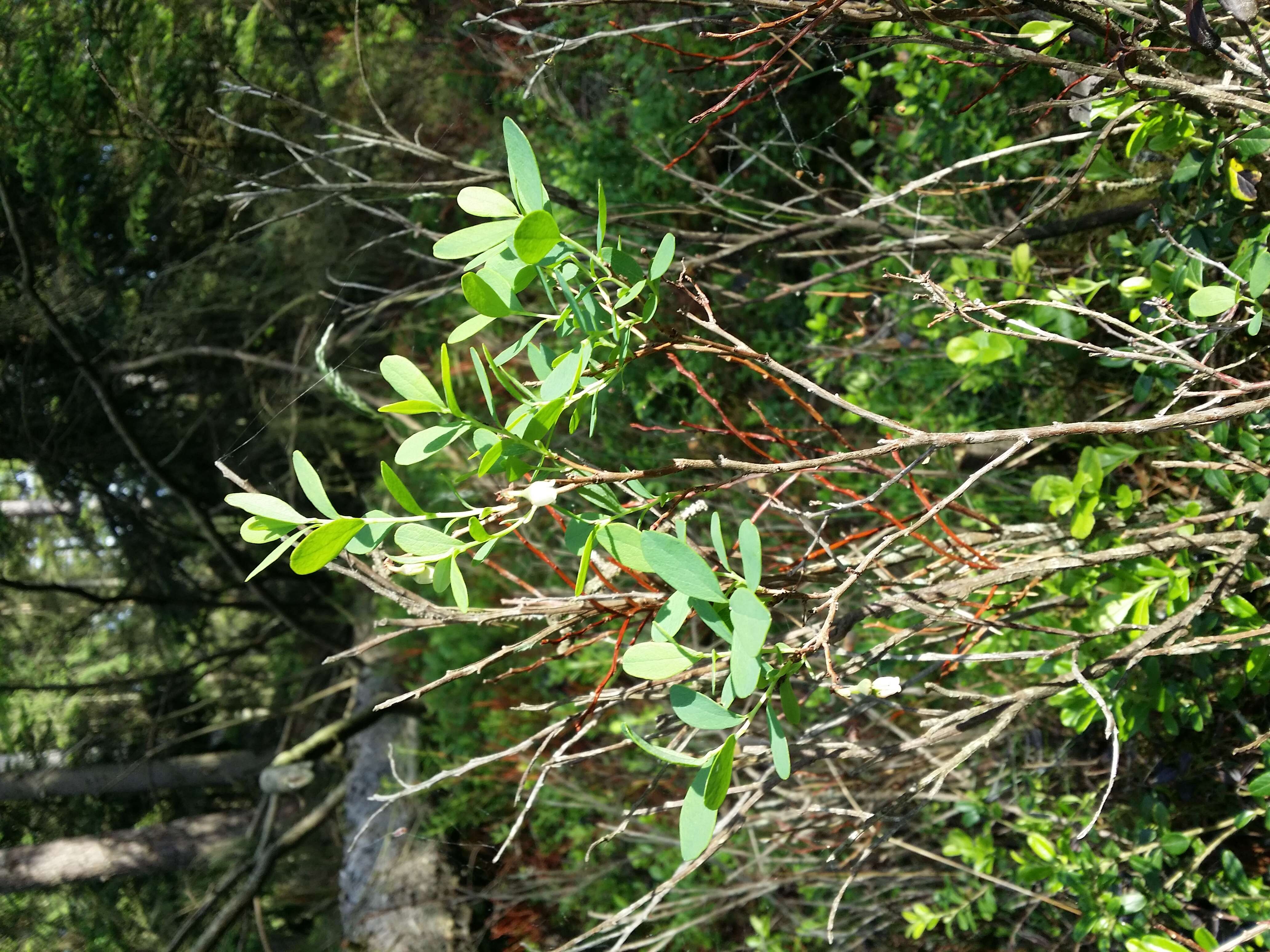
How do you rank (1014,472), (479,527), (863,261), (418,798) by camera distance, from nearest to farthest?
1. (479,527)
2. (863,261)
3. (1014,472)
4. (418,798)

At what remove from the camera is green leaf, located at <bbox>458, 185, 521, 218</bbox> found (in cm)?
92

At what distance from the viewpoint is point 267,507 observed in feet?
2.88

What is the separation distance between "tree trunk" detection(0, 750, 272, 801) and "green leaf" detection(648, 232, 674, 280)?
20.9 ft

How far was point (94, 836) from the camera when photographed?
6629 millimetres

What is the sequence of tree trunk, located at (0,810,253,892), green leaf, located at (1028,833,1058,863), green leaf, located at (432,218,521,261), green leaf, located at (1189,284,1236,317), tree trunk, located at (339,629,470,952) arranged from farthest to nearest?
tree trunk, located at (0,810,253,892) → tree trunk, located at (339,629,470,952) → green leaf, located at (1028,833,1058,863) → green leaf, located at (1189,284,1236,317) → green leaf, located at (432,218,521,261)

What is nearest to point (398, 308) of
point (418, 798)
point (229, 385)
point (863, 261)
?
point (229, 385)

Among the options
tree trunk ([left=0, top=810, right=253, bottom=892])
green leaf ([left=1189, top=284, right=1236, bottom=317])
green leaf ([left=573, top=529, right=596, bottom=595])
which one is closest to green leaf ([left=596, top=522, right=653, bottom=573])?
green leaf ([left=573, top=529, right=596, bottom=595])

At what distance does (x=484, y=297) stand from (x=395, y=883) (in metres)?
4.49

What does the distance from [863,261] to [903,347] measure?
76 cm

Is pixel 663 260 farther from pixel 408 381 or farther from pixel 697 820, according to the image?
pixel 697 820

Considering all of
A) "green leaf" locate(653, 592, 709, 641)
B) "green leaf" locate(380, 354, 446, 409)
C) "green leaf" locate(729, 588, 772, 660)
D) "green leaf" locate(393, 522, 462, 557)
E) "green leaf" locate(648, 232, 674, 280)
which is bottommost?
"green leaf" locate(653, 592, 709, 641)

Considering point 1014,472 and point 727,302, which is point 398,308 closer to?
point 727,302

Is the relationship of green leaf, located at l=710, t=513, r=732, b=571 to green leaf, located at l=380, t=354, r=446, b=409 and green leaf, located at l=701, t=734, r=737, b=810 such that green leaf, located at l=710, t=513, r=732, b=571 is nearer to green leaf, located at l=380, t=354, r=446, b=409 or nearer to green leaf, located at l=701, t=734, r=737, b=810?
green leaf, located at l=701, t=734, r=737, b=810

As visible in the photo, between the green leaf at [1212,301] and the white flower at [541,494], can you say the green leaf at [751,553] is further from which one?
the green leaf at [1212,301]
